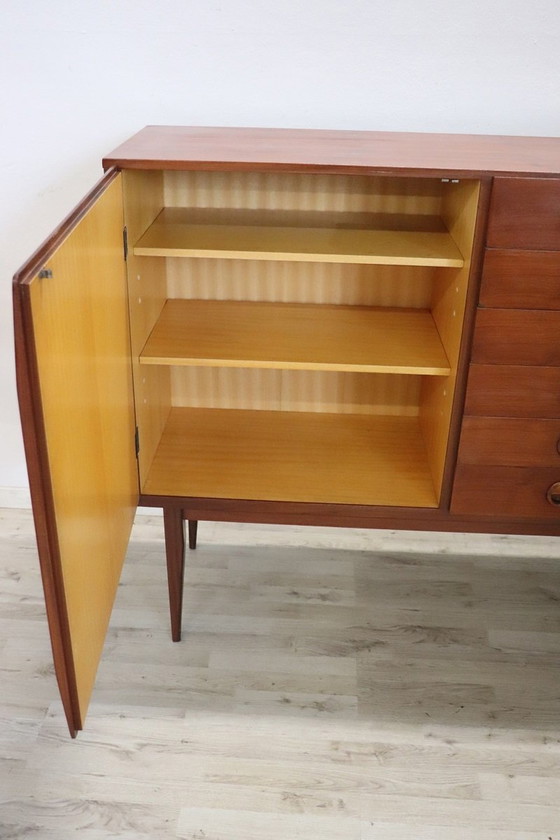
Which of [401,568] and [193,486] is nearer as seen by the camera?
[193,486]

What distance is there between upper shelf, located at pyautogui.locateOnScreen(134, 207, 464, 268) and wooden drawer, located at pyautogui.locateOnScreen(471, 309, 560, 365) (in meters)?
0.11

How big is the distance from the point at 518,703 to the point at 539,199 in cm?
97

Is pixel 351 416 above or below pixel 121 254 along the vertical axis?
below

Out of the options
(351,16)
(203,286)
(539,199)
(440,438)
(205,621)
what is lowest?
(205,621)

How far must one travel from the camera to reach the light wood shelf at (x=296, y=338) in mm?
1449

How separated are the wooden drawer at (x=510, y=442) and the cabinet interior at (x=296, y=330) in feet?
0.19

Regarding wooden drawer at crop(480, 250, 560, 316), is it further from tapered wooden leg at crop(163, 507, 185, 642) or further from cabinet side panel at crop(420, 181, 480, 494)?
tapered wooden leg at crop(163, 507, 185, 642)

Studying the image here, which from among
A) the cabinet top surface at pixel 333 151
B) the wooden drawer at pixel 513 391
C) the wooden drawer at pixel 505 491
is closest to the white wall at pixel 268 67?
the cabinet top surface at pixel 333 151

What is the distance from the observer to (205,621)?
5.91 ft

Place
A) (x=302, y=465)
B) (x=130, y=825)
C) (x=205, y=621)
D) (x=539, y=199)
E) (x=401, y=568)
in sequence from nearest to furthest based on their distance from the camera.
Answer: (x=539, y=199), (x=130, y=825), (x=302, y=465), (x=205, y=621), (x=401, y=568)

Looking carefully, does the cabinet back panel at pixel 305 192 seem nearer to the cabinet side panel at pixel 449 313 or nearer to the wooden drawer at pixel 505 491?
the cabinet side panel at pixel 449 313

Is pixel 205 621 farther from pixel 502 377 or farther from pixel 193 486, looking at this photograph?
pixel 502 377

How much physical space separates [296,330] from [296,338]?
4 centimetres

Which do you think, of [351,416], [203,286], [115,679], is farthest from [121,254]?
[115,679]
